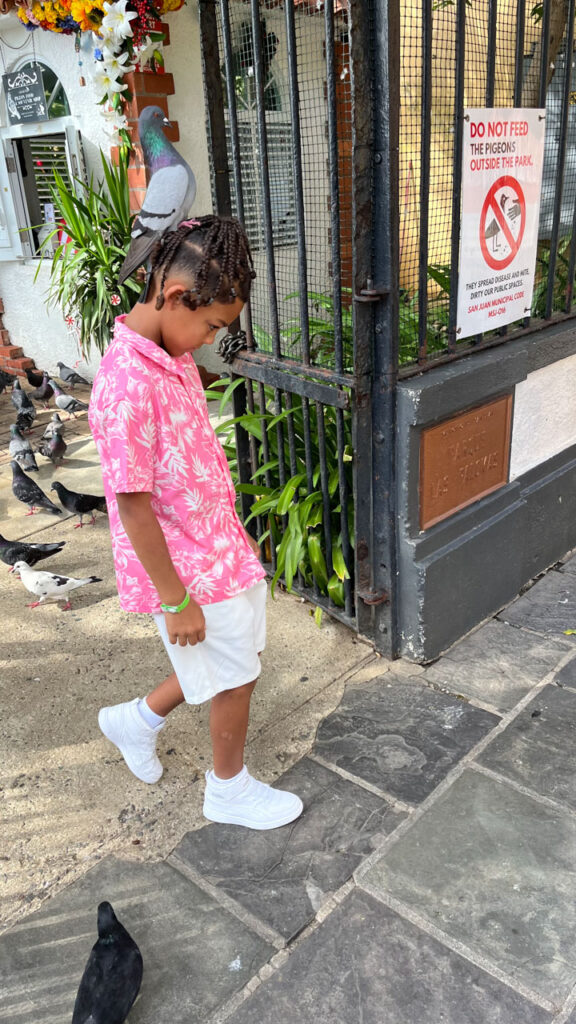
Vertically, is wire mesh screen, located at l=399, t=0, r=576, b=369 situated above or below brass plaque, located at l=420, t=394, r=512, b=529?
above

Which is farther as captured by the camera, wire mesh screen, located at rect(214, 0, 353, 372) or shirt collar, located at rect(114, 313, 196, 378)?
wire mesh screen, located at rect(214, 0, 353, 372)

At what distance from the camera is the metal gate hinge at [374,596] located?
3145 millimetres

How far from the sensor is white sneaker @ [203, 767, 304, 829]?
2.43 metres

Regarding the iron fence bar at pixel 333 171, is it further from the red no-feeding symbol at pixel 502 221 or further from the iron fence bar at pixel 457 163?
the red no-feeding symbol at pixel 502 221

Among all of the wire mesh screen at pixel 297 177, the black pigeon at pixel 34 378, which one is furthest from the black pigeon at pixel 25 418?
the wire mesh screen at pixel 297 177

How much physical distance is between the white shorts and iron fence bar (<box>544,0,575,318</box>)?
2.13 m

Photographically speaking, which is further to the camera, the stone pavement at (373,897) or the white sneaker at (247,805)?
the white sneaker at (247,805)

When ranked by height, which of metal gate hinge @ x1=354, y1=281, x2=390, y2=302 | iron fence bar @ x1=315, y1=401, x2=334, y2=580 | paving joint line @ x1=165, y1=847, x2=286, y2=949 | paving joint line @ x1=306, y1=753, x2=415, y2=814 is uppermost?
metal gate hinge @ x1=354, y1=281, x2=390, y2=302

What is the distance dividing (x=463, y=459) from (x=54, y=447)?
11.5 ft

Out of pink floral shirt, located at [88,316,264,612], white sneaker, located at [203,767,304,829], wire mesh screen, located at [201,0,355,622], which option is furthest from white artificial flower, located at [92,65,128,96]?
white sneaker, located at [203,767,304,829]

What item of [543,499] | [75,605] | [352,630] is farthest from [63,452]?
[543,499]

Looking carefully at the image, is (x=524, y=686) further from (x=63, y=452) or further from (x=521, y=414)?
(x=63, y=452)

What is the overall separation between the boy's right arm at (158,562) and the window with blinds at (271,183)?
1.85 m

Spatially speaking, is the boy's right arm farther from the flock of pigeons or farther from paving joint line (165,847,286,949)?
the flock of pigeons
